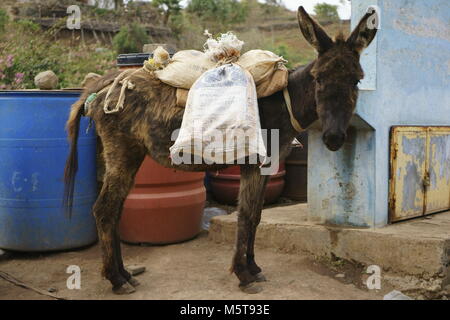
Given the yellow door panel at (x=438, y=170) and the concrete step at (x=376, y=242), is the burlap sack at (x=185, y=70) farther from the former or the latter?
the yellow door panel at (x=438, y=170)

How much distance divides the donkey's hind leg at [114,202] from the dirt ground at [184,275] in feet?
0.47

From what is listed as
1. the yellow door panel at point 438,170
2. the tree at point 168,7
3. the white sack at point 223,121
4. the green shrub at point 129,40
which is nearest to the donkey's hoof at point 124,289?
the white sack at point 223,121

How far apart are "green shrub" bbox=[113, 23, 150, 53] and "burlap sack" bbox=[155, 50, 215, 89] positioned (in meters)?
9.68

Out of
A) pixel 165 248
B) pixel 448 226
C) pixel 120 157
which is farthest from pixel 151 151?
pixel 448 226

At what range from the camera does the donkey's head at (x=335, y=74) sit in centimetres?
263

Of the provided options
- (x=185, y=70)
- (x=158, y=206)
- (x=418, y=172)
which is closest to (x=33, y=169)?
(x=158, y=206)

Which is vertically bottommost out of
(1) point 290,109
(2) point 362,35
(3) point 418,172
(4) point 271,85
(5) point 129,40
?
(3) point 418,172

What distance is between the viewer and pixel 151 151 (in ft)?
10.5

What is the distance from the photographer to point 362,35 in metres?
2.71

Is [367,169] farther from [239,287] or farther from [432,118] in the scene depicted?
[239,287]

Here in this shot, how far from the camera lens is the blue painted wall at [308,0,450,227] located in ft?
11.8

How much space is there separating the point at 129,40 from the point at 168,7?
14.9 ft

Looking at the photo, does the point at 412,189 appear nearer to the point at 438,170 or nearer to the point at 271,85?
the point at 438,170

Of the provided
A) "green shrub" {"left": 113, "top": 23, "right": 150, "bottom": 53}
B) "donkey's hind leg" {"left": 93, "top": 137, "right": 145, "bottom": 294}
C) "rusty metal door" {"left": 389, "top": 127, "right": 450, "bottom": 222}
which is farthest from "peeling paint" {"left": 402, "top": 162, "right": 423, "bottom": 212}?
"green shrub" {"left": 113, "top": 23, "right": 150, "bottom": 53}
